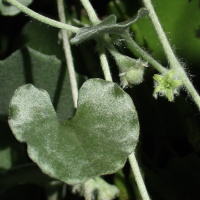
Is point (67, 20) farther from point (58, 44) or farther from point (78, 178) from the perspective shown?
point (78, 178)

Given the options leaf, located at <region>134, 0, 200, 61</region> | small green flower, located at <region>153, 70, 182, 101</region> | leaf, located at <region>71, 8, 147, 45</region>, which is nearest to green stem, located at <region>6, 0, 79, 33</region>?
leaf, located at <region>71, 8, 147, 45</region>

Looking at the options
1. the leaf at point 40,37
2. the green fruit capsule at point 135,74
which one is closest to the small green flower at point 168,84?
the green fruit capsule at point 135,74

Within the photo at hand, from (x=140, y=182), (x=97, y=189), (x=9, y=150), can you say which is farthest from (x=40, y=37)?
(x=140, y=182)

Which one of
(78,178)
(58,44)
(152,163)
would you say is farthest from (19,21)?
(78,178)

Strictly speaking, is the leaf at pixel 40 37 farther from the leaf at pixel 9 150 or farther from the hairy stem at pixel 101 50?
the hairy stem at pixel 101 50

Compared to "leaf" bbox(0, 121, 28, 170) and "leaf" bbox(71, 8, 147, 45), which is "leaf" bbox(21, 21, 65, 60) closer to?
"leaf" bbox(0, 121, 28, 170)

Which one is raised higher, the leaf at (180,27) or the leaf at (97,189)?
the leaf at (180,27)
